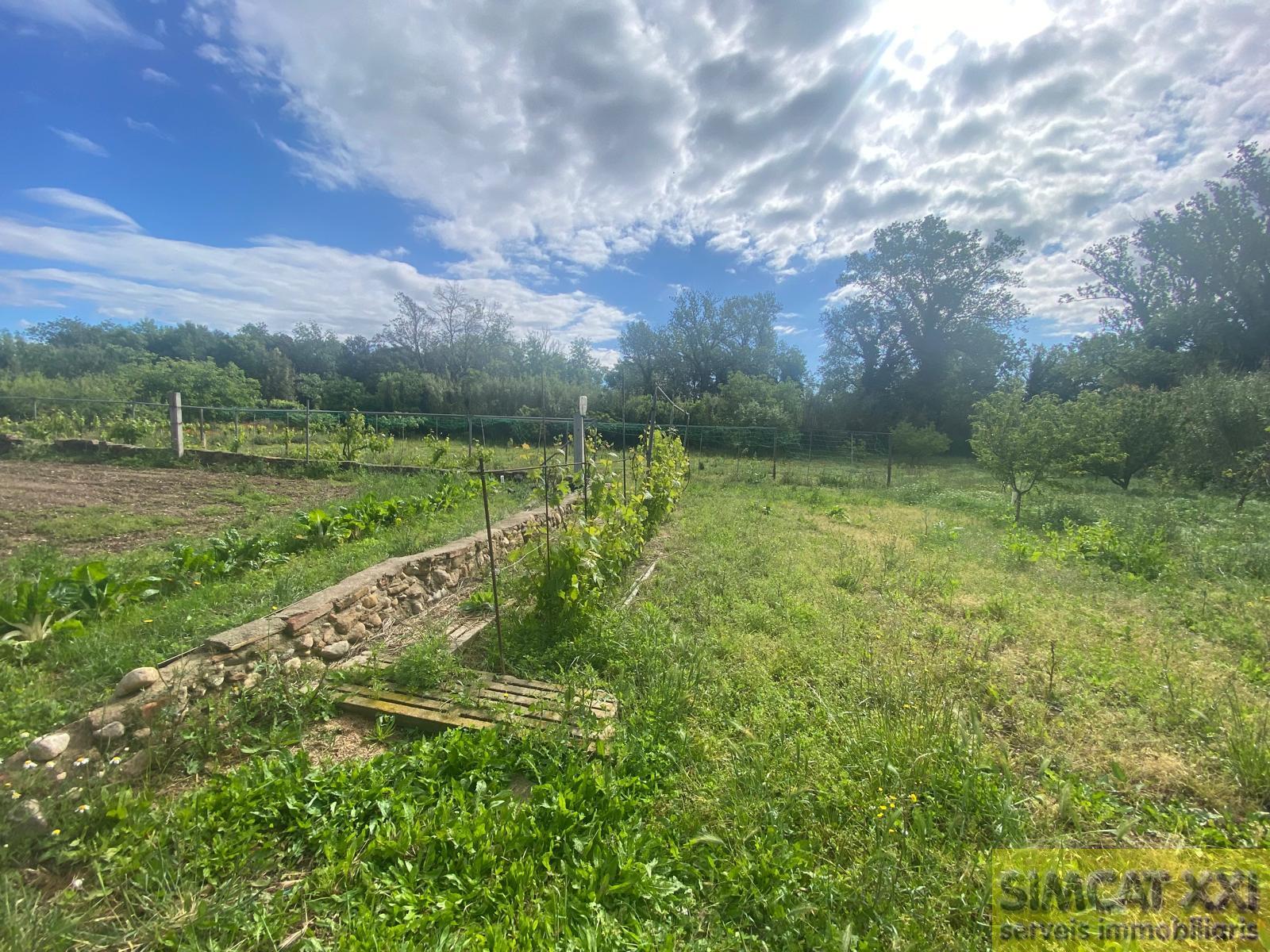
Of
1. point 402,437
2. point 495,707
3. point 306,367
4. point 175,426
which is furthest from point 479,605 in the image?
point 306,367

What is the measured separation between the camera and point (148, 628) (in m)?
3.16

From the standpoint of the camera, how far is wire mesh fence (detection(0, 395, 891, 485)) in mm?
11047

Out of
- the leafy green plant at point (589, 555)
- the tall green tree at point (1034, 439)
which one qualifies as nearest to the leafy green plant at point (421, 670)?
the leafy green plant at point (589, 555)

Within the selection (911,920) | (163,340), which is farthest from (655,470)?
(163,340)

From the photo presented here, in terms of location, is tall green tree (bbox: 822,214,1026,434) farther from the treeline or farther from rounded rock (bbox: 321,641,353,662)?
rounded rock (bbox: 321,641,353,662)

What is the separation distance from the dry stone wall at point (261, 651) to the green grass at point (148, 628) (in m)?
0.35

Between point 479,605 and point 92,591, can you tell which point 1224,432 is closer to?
point 479,605

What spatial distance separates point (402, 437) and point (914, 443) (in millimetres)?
18224

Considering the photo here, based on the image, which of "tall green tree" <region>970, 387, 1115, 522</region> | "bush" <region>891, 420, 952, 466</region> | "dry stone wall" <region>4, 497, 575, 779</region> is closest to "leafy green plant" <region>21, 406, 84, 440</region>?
"dry stone wall" <region>4, 497, 575, 779</region>

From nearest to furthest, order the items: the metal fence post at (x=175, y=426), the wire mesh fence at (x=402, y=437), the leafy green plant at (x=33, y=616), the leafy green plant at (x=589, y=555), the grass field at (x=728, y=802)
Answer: the grass field at (x=728, y=802) < the leafy green plant at (x=33, y=616) < the leafy green plant at (x=589, y=555) < the metal fence post at (x=175, y=426) < the wire mesh fence at (x=402, y=437)

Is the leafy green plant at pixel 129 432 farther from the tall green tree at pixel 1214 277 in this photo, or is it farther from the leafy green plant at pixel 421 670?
the tall green tree at pixel 1214 277

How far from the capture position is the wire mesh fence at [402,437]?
11.0m

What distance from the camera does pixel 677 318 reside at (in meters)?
32.9

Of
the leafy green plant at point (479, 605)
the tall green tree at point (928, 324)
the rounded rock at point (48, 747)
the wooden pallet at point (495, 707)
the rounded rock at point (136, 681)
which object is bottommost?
the wooden pallet at point (495, 707)
